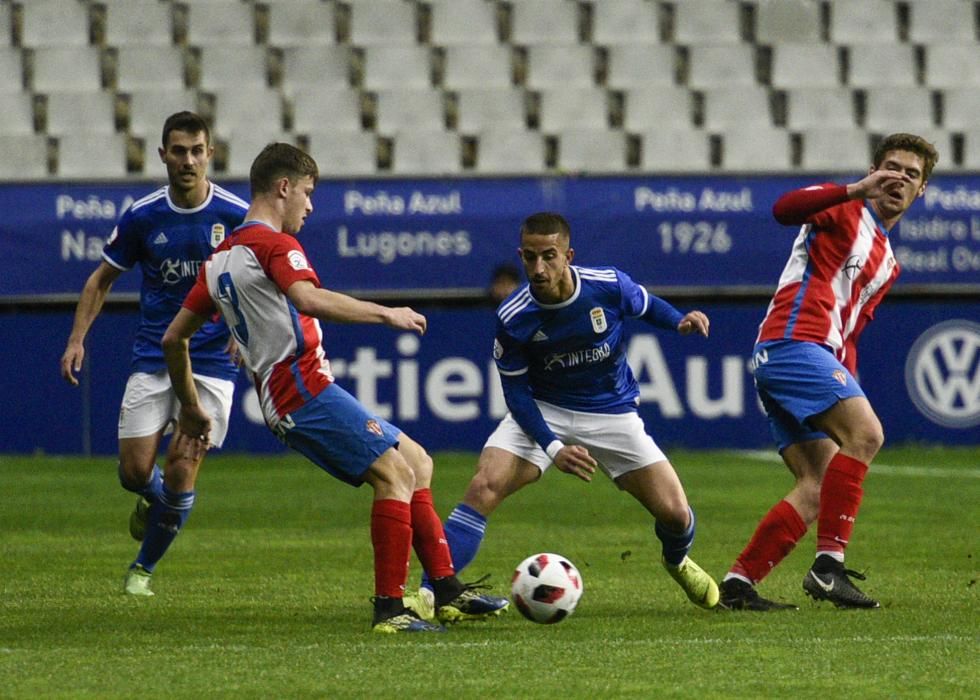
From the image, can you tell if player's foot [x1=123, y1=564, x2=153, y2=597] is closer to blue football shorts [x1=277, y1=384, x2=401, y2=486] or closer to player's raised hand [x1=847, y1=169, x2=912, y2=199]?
blue football shorts [x1=277, y1=384, x2=401, y2=486]

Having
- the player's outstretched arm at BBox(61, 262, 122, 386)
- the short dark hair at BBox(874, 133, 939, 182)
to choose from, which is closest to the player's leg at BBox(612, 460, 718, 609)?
the short dark hair at BBox(874, 133, 939, 182)

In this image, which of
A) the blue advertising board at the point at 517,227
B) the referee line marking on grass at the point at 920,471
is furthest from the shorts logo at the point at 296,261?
the blue advertising board at the point at 517,227

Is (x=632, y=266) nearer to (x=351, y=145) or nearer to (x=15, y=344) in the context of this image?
(x=351, y=145)

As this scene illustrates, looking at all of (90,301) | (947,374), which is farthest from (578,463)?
(947,374)

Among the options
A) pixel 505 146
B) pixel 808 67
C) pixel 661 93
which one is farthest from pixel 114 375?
pixel 808 67

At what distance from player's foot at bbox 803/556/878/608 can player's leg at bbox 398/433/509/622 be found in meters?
1.29

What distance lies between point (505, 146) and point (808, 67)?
3.34 m

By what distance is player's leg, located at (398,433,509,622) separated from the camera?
6648 mm

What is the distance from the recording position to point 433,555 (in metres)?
6.69

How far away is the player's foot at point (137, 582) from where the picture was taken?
7.77 metres

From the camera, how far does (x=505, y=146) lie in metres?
17.6

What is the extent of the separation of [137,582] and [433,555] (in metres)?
1.74

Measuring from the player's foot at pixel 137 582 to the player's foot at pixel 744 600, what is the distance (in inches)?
97.2

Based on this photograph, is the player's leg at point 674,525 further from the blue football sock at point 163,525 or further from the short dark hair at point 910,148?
the blue football sock at point 163,525
